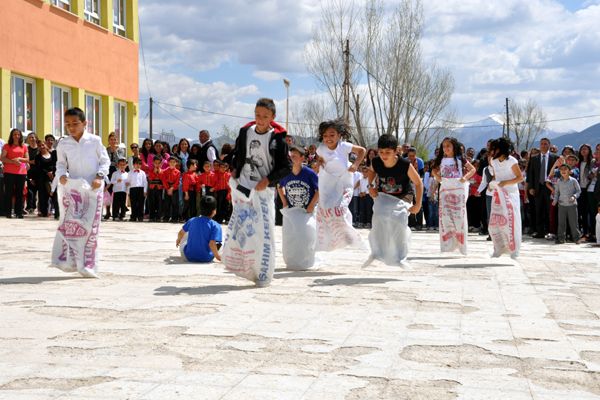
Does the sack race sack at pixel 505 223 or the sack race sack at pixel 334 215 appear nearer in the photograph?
the sack race sack at pixel 334 215

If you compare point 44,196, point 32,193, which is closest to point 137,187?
point 44,196

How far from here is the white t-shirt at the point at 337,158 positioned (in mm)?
10984

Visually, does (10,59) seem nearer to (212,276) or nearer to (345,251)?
(345,251)

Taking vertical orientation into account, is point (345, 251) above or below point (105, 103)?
below

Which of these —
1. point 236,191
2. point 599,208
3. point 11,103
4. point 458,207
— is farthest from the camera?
point 11,103

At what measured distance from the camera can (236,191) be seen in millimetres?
8297

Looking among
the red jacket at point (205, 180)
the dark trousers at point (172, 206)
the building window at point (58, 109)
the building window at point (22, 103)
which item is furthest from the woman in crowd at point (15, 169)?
the building window at point (58, 109)

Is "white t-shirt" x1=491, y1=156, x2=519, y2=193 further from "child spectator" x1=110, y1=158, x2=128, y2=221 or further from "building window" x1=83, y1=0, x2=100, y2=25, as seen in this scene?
"building window" x1=83, y1=0, x2=100, y2=25

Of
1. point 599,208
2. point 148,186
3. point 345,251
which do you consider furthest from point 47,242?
point 599,208

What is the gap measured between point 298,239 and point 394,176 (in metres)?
1.31

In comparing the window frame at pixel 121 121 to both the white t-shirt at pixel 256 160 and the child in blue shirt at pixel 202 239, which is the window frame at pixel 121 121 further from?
the white t-shirt at pixel 256 160

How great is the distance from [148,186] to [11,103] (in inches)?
179

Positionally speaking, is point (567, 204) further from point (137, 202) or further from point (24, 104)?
point (24, 104)

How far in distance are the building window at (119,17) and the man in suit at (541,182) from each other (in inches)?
628
